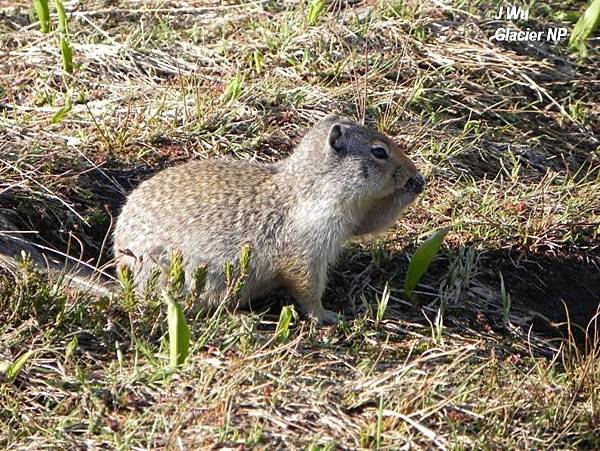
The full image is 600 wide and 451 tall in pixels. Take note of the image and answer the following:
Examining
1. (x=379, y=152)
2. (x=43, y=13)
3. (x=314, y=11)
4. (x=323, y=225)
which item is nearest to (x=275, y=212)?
(x=323, y=225)

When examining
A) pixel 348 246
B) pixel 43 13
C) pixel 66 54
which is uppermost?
pixel 43 13

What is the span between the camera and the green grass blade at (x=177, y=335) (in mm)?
4410

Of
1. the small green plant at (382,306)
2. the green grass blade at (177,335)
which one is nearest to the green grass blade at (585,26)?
the small green plant at (382,306)

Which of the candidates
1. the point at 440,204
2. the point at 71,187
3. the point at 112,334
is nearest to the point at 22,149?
the point at 71,187

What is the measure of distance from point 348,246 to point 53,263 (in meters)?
1.58

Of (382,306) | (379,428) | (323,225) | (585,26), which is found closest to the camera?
(379,428)

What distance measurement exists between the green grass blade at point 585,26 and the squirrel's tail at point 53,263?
149 inches

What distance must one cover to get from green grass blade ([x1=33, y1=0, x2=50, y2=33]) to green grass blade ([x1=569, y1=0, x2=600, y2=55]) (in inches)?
141

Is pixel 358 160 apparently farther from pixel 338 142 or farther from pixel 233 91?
pixel 233 91

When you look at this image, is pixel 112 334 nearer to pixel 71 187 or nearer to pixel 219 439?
pixel 219 439

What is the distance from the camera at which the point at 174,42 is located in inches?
294

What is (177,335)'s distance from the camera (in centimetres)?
443

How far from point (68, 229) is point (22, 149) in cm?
62

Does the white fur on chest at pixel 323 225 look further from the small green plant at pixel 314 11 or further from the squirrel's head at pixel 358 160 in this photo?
the small green plant at pixel 314 11
